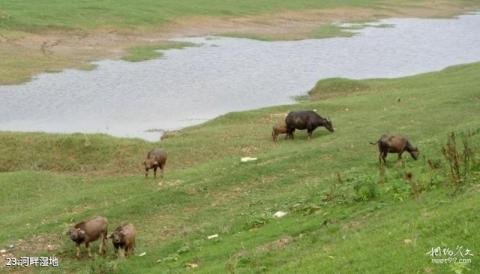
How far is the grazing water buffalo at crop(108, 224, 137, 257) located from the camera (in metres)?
17.1

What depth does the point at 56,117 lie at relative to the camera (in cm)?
3997

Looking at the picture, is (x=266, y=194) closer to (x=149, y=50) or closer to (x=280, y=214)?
(x=280, y=214)

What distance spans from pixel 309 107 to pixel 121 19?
138 ft

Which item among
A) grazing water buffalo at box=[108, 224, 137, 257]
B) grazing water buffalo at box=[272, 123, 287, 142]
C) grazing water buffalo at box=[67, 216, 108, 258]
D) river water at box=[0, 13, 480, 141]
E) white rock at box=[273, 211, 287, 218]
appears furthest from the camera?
river water at box=[0, 13, 480, 141]

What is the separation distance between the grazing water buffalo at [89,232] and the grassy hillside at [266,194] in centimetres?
60

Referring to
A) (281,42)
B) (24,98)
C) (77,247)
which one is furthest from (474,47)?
(77,247)

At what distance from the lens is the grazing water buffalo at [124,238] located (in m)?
17.1

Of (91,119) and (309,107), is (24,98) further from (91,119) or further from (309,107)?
(309,107)

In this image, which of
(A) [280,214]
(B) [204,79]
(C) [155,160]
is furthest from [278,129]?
(B) [204,79]

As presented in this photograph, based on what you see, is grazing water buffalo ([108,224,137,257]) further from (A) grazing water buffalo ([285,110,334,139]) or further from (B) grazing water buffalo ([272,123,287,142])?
(A) grazing water buffalo ([285,110,334,139])

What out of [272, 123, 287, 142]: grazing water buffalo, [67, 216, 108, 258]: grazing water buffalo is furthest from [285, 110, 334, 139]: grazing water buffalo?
[67, 216, 108, 258]: grazing water buffalo

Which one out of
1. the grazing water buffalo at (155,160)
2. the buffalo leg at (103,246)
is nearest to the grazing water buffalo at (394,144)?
the grazing water buffalo at (155,160)

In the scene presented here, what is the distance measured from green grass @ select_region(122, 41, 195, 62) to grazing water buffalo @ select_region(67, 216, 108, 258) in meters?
42.0

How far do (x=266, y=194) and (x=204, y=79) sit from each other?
30739mm
